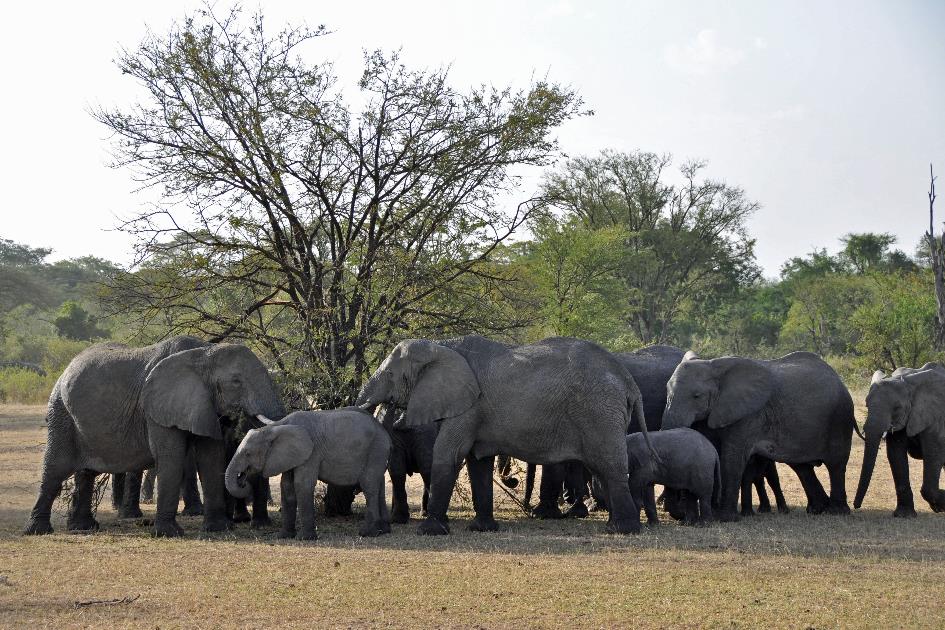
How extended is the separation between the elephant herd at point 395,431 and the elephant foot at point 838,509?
87cm

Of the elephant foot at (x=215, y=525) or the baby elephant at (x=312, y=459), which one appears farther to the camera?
the elephant foot at (x=215, y=525)

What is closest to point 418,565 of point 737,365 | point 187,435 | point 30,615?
point 30,615

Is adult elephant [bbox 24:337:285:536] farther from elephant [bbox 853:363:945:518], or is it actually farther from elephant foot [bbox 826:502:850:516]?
elephant [bbox 853:363:945:518]

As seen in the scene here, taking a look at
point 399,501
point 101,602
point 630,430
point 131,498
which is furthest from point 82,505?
point 630,430

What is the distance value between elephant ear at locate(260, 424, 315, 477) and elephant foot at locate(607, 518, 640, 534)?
376 centimetres

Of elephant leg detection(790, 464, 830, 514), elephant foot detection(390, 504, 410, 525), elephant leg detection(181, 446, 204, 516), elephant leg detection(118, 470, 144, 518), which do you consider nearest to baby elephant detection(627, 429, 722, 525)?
elephant leg detection(790, 464, 830, 514)

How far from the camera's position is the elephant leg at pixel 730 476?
15.6 metres

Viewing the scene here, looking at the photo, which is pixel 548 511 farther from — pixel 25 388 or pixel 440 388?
pixel 25 388

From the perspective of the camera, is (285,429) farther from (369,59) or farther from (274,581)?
(369,59)

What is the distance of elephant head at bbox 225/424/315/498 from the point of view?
43.2 feet

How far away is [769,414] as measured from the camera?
1681 cm

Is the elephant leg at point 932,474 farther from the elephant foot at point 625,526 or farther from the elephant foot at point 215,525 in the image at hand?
the elephant foot at point 215,525

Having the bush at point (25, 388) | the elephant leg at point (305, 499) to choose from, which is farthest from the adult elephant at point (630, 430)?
the bush at point (25, 388)

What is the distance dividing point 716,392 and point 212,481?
7142 millimetres
